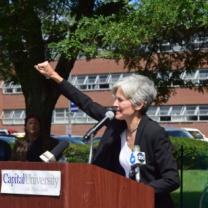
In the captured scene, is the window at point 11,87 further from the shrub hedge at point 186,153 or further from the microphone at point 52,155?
the microphone at point 52,155

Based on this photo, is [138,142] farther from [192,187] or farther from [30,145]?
[192,187]

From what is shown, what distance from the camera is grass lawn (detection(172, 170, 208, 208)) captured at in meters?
12.2

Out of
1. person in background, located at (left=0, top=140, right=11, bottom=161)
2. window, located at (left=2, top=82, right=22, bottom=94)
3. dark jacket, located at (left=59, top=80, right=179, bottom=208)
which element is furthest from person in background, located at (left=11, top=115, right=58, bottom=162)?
window, located at (left=2, top=82, right=22, bottom=94)

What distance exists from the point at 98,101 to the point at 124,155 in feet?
183

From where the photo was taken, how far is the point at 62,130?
64438 mm

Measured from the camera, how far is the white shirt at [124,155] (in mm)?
4090

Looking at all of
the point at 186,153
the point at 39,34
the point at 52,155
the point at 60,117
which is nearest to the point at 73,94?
the point at 52,155

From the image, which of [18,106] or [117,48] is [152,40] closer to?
[117,48]

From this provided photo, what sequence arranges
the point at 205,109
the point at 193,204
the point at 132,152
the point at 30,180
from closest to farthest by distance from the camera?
the point at 30,180 < the point at 132,152 < the point at 193,204 < the point at 205,109

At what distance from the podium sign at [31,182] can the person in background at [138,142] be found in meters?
0.75

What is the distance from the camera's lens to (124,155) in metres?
4.18

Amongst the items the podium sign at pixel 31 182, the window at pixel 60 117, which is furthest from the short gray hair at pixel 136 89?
the window at pixel 60 117

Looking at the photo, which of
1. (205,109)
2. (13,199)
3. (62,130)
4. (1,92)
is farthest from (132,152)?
(1,92)

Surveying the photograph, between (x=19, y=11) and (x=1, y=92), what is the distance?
192 feet
